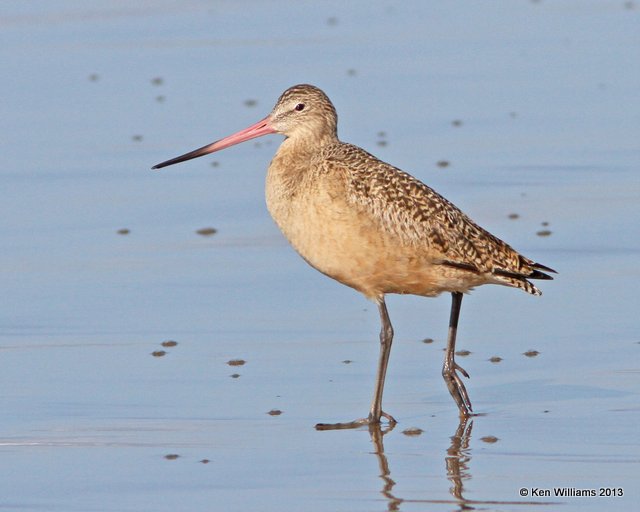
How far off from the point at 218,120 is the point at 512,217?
12.3 feet

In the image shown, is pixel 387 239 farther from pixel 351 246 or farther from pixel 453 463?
pixel 453 463

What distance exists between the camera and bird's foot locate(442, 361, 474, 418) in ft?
27.1

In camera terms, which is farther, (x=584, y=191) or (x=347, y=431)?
(x=584, y=191)

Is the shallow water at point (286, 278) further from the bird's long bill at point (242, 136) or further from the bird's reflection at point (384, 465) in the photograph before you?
the bird's long bill at point (242, 136)

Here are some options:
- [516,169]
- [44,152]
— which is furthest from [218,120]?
[516,169]

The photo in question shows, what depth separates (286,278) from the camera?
10742 mm

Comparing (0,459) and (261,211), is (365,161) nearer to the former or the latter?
(0,459)

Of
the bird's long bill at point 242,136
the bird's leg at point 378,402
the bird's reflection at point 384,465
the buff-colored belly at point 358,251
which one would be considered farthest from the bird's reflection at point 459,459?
the bird's long bill at point 242,136

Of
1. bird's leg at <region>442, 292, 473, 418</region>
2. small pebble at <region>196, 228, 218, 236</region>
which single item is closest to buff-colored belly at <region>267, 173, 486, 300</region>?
bird's leg at <region>442, 292, 473, 418</region>

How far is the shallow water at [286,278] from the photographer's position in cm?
742

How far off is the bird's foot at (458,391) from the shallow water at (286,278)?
5.5 inches

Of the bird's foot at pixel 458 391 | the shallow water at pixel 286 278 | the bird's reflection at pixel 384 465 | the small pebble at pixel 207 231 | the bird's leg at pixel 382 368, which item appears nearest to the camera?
the bird's reflection at pixel 384 465

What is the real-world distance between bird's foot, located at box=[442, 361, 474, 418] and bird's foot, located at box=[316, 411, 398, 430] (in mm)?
337

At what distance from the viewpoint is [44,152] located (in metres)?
13.6
